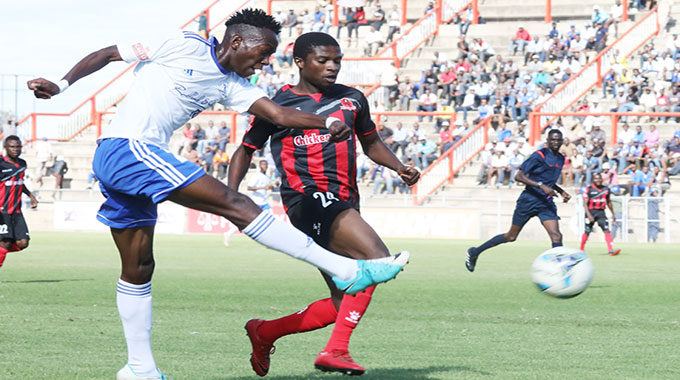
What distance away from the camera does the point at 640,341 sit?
909cm

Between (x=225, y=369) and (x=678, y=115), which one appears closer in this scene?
(x=225, y=369)

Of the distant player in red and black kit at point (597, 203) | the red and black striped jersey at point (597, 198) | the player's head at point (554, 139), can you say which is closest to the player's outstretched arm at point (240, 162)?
the player's head at point (554, 139)

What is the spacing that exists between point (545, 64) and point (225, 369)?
32.7m

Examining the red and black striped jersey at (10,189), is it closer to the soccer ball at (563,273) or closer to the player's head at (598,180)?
the soccer ball at (563,273)

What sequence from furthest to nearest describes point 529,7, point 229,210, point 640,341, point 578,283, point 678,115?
point 529,7 → point 678,115 → point 640,341 → point 578,283 → point 229,210

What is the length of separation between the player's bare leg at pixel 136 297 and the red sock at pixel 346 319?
1.25 m

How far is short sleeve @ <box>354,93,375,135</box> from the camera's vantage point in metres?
7.43

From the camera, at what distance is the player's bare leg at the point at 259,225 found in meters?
5.68

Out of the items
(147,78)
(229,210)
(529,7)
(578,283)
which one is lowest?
(578,283)

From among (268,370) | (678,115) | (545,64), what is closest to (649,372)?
(268,370)

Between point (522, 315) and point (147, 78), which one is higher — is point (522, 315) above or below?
below

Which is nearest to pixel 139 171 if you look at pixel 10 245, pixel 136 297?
pixel 136 297

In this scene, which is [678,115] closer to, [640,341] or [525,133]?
[525,133]

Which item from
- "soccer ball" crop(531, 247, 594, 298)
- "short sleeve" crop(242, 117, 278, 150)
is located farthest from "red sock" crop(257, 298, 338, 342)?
"soccer ball" crop(531, 247, 594, 298)
